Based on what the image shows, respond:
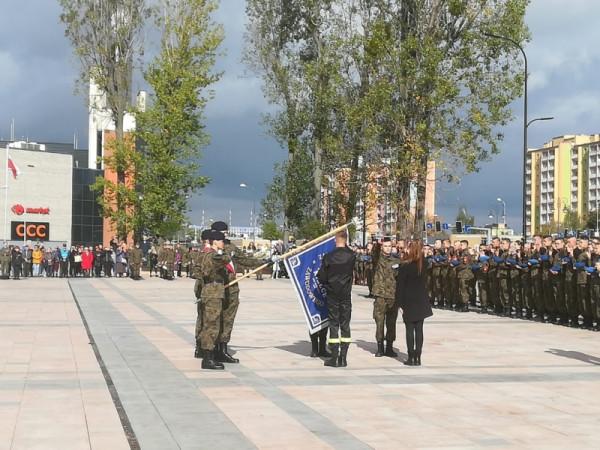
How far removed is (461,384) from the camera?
10.8 meters

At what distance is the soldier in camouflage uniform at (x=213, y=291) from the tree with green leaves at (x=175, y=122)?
36.4m

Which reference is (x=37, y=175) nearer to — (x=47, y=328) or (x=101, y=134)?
(x=101, y=134)

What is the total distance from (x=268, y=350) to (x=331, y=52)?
25623mm

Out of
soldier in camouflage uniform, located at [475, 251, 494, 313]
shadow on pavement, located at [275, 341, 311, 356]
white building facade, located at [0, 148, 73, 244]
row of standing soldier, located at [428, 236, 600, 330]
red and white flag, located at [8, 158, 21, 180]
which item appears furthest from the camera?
white building facade, located at [0, 148, 73, 244]

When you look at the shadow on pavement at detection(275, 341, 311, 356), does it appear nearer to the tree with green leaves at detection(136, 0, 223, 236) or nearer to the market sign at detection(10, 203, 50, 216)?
the tree with green leaves at detection(136, 0, 223, 236)

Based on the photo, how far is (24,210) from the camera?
76688mm

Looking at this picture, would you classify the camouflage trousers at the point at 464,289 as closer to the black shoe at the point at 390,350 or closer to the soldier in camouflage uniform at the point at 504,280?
the soldier in camouflage uniform at the point at 504,280

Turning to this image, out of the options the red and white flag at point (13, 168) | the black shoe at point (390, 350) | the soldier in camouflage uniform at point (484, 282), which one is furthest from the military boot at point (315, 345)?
the red and white flag at point (13, 168)

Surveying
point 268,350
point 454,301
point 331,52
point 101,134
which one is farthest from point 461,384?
point 101,134

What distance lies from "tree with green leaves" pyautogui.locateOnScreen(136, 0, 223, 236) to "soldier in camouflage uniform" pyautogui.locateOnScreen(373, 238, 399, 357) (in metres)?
35.5

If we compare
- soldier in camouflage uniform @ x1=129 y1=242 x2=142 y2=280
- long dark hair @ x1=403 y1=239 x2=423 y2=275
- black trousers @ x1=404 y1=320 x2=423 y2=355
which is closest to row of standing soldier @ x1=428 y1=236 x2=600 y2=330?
long dark hair @ x1=403 y1=239 x2=423 y2=275

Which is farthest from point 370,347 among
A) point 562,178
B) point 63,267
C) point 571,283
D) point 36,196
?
point 562,178

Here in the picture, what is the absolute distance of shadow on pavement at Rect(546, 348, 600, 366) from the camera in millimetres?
13320

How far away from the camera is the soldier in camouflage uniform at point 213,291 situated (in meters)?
11.8
